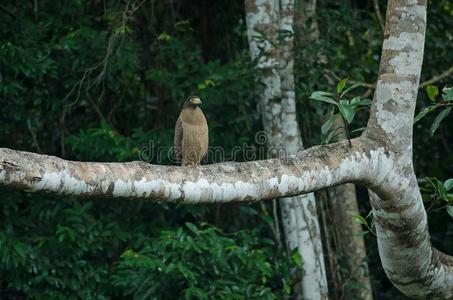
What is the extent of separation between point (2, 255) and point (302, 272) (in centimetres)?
230

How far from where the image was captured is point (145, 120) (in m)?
7.77

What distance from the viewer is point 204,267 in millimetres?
6367

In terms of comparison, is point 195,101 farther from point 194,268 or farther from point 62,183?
point 62,183

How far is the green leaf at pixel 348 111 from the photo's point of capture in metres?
3.93

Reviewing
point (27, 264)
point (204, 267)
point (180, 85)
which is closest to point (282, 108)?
point (180, 85)

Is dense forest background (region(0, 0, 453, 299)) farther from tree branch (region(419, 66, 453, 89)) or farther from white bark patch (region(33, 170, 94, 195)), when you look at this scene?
white bark patch (region(33, 170, 94, 195))

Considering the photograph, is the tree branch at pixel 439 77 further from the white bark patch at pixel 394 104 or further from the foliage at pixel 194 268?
the white bark patch at pixel 394 104

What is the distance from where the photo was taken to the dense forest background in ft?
21.0

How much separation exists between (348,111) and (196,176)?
87 cm

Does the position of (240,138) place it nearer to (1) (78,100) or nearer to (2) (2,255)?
(1) (78,100)

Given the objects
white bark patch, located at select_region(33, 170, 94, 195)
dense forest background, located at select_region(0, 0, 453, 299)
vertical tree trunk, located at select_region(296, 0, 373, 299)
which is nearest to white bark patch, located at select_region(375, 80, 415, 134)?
white bark patch, located at select_region(33, 170, 94, 195)

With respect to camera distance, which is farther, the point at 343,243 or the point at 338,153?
the point at 343,243

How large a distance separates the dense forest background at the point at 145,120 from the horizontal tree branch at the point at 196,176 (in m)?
2.46

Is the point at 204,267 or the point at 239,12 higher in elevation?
the point at 239,12
